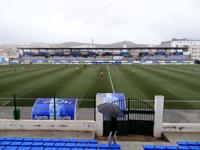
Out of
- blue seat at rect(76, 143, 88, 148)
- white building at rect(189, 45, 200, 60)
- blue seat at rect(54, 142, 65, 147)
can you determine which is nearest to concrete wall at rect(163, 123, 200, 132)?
blue seat at rect(76, 143, 88, 148)

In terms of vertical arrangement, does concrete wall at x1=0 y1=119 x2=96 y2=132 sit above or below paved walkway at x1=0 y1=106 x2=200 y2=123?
above

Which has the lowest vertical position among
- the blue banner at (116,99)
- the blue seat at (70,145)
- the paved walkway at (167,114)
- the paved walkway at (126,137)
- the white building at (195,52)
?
the paved walkway at (167,114)

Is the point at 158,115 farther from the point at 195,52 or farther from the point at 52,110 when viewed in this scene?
the point at 195,52

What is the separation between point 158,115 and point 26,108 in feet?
35.4

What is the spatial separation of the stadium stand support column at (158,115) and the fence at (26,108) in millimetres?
5122

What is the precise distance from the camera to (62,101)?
12227 millimetres

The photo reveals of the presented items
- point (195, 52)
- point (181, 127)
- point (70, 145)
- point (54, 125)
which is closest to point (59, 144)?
point (70, 145)

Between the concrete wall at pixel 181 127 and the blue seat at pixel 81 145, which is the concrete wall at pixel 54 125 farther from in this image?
the concrete wall at pixel 181 127

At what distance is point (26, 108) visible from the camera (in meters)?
16.9

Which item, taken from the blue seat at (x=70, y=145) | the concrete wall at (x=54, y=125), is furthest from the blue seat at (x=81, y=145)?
the concrete wall at (x=54, y=125)

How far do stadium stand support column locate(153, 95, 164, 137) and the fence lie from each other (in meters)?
5.12

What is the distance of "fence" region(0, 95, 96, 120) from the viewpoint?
48.9 feet

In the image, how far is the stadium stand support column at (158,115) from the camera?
10056 mm

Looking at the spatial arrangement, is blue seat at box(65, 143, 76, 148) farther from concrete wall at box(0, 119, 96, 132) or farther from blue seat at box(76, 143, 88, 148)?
concrete wall at box(0, 119, 96, 132)
